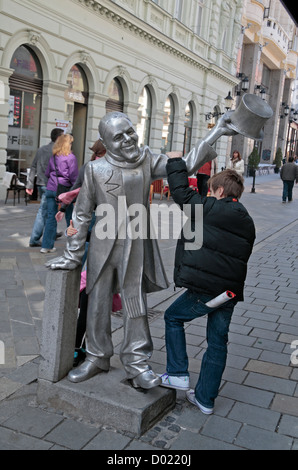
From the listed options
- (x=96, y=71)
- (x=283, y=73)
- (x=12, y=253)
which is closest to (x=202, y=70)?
(x=96, y=71)

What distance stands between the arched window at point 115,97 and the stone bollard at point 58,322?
1348 cm

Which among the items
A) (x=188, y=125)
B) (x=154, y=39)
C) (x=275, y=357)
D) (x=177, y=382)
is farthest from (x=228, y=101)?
(x=177, y=382)

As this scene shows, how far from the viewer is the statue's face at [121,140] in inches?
119

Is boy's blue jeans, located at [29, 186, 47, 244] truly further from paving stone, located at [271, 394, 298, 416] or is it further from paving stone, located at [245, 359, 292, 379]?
paving stone, located at [271, 394, 298, 416]

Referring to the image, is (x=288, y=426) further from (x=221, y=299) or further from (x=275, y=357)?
(x=275, y=357)

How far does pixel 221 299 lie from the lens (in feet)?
9.98

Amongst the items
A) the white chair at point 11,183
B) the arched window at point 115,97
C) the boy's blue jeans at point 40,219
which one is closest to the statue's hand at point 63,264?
the boy's blue jeans at point 40,219

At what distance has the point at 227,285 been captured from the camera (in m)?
3.07

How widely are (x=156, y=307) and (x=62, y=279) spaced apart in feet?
8.22

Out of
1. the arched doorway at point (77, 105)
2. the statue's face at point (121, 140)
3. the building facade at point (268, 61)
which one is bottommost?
the statue's face at point (121, 140)

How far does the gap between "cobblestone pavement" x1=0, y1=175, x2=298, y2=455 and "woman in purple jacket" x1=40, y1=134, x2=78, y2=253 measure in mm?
318

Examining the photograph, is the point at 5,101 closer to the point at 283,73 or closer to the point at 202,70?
the point at 202,70

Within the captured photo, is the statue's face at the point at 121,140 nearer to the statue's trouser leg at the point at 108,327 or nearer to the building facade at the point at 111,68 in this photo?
the statue's trouser leg at the point at 108,327

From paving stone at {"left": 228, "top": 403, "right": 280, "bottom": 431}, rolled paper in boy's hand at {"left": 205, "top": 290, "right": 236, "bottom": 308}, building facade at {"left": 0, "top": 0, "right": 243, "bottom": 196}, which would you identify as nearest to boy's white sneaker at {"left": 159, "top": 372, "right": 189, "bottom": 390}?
paving stone at {"left": 228, "top": 403, "right": 280, "bottom": 431}
